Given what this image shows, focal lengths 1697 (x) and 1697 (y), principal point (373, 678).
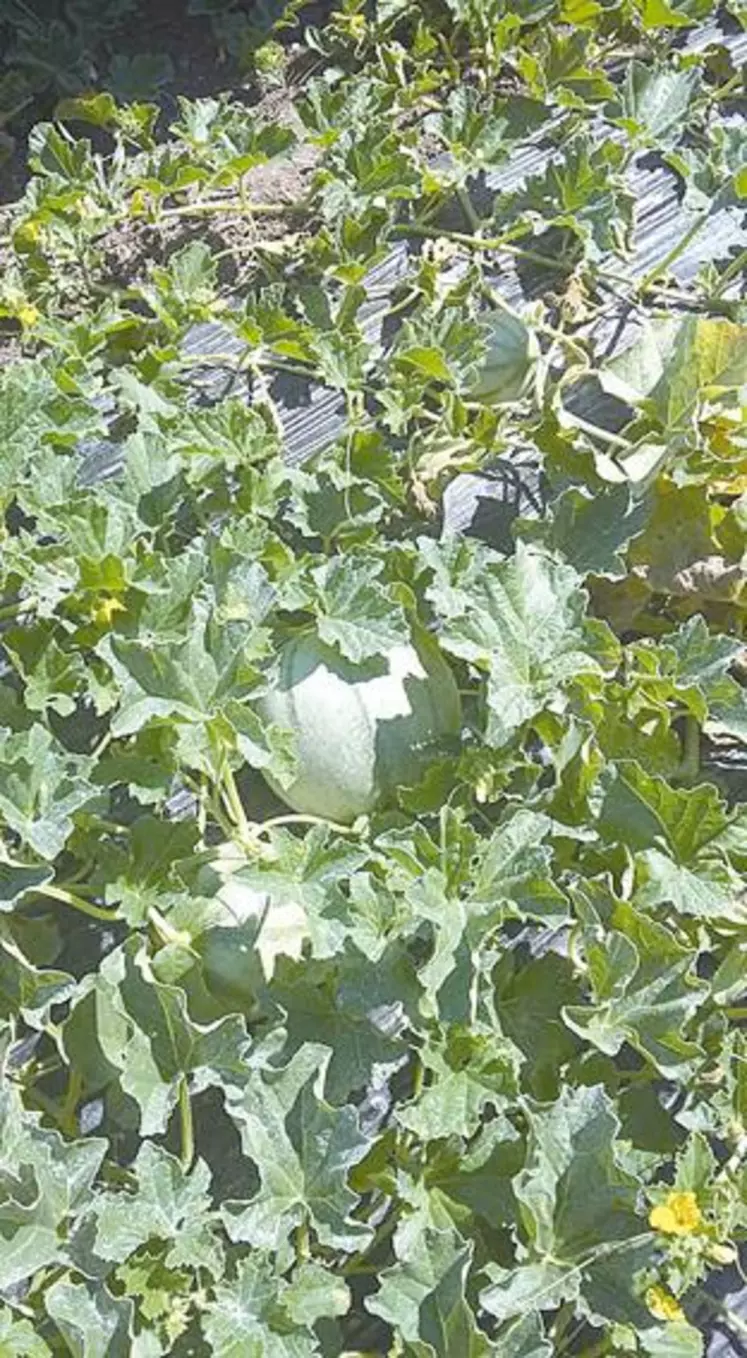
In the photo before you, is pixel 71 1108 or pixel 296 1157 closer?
pixel 296 1157

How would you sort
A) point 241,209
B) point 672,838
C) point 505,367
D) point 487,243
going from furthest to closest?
point 241,209 < point 487,243 < point 505,367 < point 672,838

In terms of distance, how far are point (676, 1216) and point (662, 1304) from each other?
0.22 ft

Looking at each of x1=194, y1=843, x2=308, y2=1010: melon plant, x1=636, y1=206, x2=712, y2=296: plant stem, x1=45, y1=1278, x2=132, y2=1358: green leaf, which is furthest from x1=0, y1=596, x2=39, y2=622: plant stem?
x1=636, y1=206, x2=712, y2=296: plant stem

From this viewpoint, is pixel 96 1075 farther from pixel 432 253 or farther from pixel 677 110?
pixel 677 110

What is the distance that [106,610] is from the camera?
1651 millimetres

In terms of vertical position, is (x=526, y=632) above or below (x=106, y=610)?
below

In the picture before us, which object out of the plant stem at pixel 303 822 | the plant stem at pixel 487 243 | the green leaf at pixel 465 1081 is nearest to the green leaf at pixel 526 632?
the plant stem at pixel 303 822

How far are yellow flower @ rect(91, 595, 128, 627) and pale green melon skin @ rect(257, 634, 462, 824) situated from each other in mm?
169

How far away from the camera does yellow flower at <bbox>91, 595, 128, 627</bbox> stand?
65.0 inches

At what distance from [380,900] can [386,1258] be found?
32 cm

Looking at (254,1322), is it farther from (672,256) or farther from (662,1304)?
(672,256)

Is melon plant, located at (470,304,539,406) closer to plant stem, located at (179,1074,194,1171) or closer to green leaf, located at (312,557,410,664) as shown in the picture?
green leaf, located at (312,557,410,664)

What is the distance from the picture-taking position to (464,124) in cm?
237

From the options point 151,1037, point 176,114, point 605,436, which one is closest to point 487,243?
point 605,436
